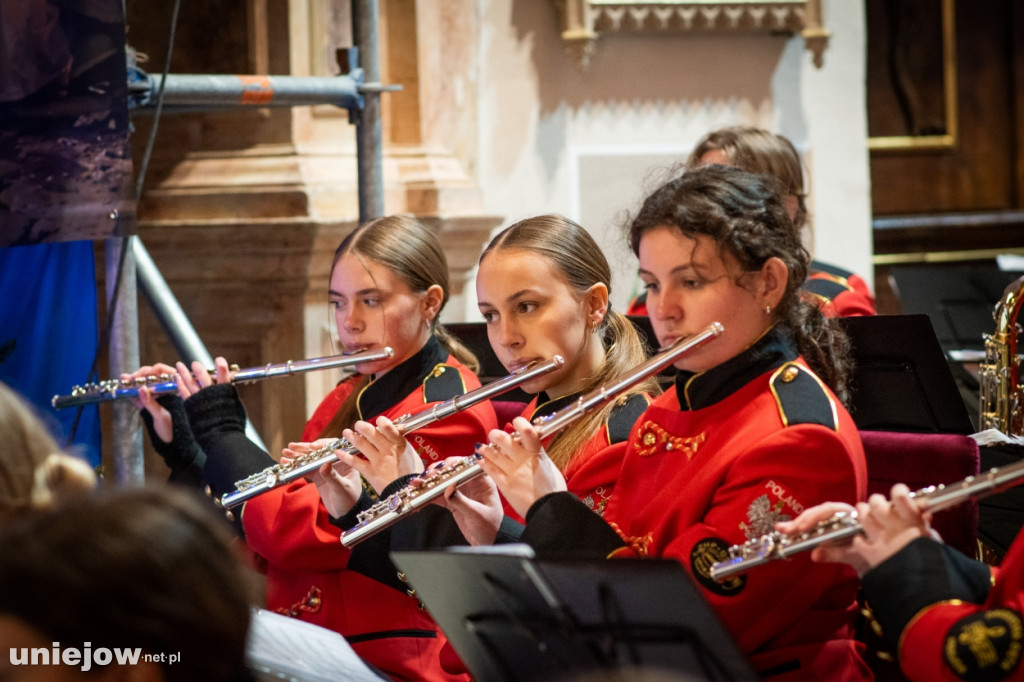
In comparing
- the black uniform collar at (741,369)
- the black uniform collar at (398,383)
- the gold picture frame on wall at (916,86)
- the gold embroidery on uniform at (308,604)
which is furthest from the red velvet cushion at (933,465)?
the gold picture frame on wall at (916,86)

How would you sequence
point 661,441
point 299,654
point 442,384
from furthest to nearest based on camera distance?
point 442,384
point 661,441
point 299,654

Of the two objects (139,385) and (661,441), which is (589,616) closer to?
(661,441)

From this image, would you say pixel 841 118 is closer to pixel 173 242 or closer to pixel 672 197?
pixel 173 242

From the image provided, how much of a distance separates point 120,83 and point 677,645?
1910 millimetres

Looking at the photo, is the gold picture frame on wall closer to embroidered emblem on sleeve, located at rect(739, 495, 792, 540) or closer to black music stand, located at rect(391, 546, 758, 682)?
embroidered emblem on sleeve, located at rect(739, 495, 792, 540)

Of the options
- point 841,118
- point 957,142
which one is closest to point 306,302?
point 841,118

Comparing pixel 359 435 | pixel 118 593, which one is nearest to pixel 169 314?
pixel 359 435

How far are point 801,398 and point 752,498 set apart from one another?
174mm

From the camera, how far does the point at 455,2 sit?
4102 millimetres

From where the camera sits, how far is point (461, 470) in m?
1.89

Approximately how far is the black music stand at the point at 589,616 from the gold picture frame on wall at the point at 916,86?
14.5 ft

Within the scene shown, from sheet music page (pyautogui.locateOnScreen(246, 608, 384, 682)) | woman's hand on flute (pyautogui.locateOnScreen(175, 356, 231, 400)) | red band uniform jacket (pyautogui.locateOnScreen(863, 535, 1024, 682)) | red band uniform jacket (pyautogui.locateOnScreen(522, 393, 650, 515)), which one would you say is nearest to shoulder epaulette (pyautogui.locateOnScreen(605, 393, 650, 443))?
red band uniform jacket (pyautogui.locateOnScreen(522, 393, 650, 515))

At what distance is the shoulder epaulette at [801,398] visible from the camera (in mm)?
1631

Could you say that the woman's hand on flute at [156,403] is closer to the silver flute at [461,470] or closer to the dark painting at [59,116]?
the dark painting at [59,116]
